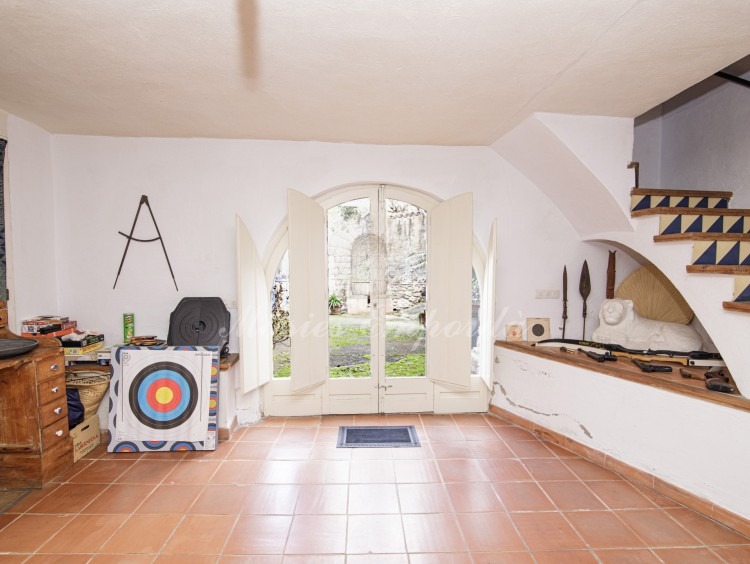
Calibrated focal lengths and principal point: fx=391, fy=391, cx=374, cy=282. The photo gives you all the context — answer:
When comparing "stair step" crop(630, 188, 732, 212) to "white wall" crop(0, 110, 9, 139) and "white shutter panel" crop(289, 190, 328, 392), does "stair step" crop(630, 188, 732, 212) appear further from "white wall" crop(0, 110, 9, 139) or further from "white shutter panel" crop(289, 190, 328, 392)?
"white wall" crop(0, 110, 9, 139)

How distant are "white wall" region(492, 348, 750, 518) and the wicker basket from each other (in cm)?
354

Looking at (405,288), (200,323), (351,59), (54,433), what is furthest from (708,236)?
(54,433)

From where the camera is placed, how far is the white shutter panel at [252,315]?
3305 millimetres

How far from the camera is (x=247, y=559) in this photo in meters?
2.01

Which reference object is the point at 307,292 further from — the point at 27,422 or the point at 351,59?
the point at 27,422

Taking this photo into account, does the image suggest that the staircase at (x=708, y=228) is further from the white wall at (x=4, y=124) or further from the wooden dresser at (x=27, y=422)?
the white wall at (x=4, y=124)

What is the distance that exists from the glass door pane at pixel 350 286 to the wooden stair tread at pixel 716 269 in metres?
2.44

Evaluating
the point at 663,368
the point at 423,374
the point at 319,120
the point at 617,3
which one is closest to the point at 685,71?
the point at 617,3

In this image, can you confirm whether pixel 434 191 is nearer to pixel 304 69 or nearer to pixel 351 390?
pixel 304 69

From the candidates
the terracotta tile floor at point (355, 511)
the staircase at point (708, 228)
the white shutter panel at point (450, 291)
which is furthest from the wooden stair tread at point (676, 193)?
the terracotta tile floor at point (355, 511)

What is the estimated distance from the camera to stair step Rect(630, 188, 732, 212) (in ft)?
9.88

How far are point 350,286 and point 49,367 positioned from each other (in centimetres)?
237

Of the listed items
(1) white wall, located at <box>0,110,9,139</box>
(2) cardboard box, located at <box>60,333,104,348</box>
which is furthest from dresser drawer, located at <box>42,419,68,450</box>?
(1) white wall, located at <box>0,110,9,139</box>

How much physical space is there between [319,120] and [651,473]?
11.5ft
